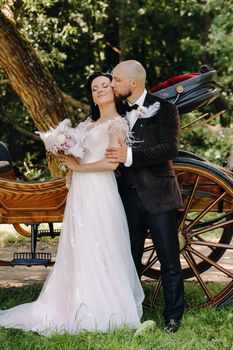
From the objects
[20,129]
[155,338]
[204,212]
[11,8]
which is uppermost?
[11,8]

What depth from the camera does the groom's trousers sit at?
11.5 feet

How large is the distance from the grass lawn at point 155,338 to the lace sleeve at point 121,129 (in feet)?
3.63

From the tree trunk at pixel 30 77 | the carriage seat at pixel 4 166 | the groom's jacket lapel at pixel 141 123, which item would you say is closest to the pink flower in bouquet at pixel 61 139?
the groom's jacket lapel at pixel 141 123

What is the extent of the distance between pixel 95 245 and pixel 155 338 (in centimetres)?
64

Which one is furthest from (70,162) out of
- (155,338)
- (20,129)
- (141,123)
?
(20,129)

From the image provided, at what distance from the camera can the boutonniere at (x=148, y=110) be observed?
3.42 metres

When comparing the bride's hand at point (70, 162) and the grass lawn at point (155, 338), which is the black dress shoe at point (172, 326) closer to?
the grass lawn at point (155, 338)

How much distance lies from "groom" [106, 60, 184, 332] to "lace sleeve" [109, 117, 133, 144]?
0.14 feet

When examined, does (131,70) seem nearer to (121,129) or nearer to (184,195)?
(121,129)

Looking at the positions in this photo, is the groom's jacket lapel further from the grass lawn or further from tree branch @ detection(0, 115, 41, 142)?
tree branch @ detection(0, 115, 41, 142)

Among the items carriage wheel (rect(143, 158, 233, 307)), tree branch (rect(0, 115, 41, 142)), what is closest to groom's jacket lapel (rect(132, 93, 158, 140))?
carriage wheel (rect(143, 158, 233, 307))

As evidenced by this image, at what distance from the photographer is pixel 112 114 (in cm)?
356

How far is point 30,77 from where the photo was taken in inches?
219

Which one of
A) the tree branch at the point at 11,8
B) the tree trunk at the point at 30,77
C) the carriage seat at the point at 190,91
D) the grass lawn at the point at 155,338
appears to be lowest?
the grass lawn at the point at 155,338
